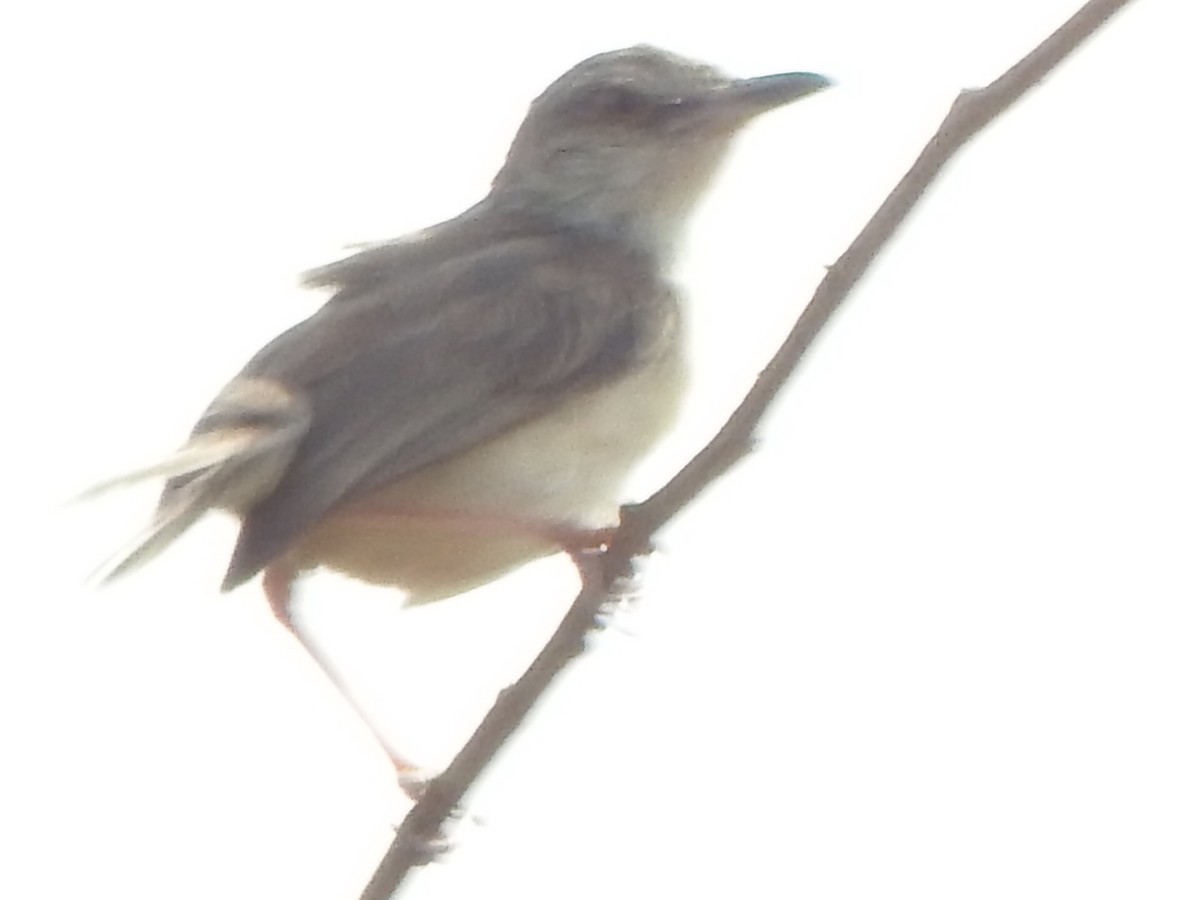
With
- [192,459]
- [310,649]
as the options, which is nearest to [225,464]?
[192,459]

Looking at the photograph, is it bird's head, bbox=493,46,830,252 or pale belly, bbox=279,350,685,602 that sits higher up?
bird's head, bbox=493,46,830,252

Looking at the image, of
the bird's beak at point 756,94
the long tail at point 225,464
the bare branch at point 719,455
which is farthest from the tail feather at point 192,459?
the bird's beak at point 756,94

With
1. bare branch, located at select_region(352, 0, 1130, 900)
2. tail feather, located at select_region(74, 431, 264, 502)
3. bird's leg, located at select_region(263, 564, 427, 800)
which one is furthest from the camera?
bird's leg, located at select_region(263, 564, 427, 800)

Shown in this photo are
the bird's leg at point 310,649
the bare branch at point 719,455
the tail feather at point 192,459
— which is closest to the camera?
the bare branch at point 719,455

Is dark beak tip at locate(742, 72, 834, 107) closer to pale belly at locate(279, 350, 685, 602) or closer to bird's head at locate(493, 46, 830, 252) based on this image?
bird's head at locate(493, 46, 830, 252)

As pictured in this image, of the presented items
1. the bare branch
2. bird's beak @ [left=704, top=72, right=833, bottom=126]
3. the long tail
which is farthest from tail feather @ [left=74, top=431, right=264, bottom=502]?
bird's beak @ [left=704, top=72, right=833, bottom=126]

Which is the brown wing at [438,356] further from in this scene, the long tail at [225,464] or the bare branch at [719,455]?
the bare branch at [719,455]
